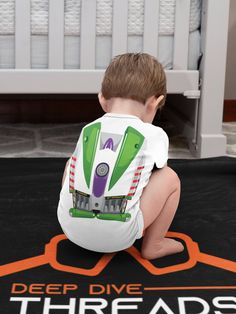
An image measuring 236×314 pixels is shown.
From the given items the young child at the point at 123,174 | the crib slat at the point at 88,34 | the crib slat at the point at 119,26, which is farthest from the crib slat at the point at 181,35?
the young child at the point at 123,174

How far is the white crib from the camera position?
73.0 inches

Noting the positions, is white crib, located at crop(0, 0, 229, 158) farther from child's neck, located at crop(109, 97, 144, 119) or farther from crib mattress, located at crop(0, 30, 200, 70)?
child's neck, located at crop(109, 97, 144, 119)

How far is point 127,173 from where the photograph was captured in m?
1.04

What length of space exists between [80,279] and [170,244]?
21 cm

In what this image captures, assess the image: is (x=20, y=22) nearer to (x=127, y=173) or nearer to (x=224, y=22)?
(x=224, y=22)

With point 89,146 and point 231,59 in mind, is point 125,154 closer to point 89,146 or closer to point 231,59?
point 89,146

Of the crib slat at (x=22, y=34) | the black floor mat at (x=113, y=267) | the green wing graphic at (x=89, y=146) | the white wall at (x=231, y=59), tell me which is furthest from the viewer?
the white wall at (x=231, y=59)

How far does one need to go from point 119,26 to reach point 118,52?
0.27ft

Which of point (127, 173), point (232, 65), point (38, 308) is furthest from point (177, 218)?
point (232, 65)

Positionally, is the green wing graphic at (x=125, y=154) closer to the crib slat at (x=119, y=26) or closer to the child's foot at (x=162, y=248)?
the child's foot at (x=162, y=248)

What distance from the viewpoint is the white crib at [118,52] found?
6.08 ft

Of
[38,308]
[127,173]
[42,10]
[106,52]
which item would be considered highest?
[42,10]

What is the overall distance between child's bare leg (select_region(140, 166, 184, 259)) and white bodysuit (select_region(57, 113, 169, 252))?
0.06 feet

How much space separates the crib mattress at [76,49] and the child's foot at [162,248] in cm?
90
